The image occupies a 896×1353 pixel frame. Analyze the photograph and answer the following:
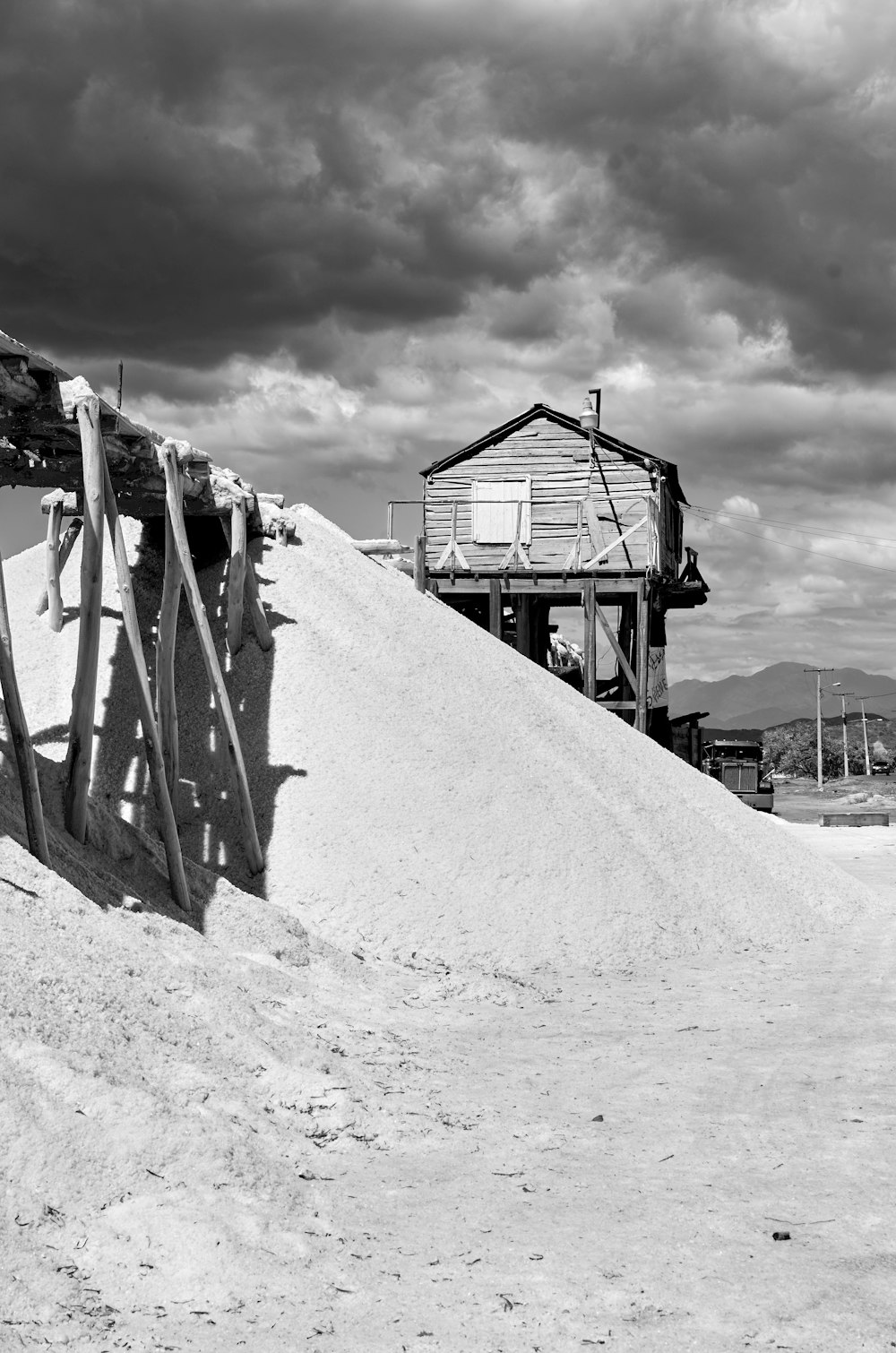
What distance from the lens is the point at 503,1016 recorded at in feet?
26.6

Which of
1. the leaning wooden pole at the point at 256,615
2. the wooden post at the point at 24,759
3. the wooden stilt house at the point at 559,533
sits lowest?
the wooden post at the point at 24,759


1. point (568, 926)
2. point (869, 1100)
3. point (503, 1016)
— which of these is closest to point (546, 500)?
point (568, 926)

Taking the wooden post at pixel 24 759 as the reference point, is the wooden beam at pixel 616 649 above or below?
above

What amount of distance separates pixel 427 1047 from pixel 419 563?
8.13 m

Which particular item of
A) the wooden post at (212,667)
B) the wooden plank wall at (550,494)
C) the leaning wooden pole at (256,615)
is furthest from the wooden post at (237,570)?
the wooden plank wall at (550,494)

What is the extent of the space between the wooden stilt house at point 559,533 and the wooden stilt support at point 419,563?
8127mm

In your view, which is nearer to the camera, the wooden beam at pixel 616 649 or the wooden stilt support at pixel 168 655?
the wooden stilt support at pixel 168 655

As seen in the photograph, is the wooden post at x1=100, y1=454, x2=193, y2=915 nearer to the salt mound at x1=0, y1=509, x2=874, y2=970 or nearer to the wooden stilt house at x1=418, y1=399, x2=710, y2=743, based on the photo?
the salt mound at x1=0, y1=509, x2=874, y2=970

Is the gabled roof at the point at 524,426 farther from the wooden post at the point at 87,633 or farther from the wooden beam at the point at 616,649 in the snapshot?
the wooden post at the point at 87,633

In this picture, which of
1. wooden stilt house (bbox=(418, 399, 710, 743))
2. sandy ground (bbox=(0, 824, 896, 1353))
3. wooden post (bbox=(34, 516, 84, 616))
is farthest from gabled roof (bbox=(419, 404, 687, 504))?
sandy ground (bbox=(0, 824, 896, 1353))

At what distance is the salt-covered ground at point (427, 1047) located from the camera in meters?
4.07

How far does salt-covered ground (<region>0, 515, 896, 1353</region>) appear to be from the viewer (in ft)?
13.4

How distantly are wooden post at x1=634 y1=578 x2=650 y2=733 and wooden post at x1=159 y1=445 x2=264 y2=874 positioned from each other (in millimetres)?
12788

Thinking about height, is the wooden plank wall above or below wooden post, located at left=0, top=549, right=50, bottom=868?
above
